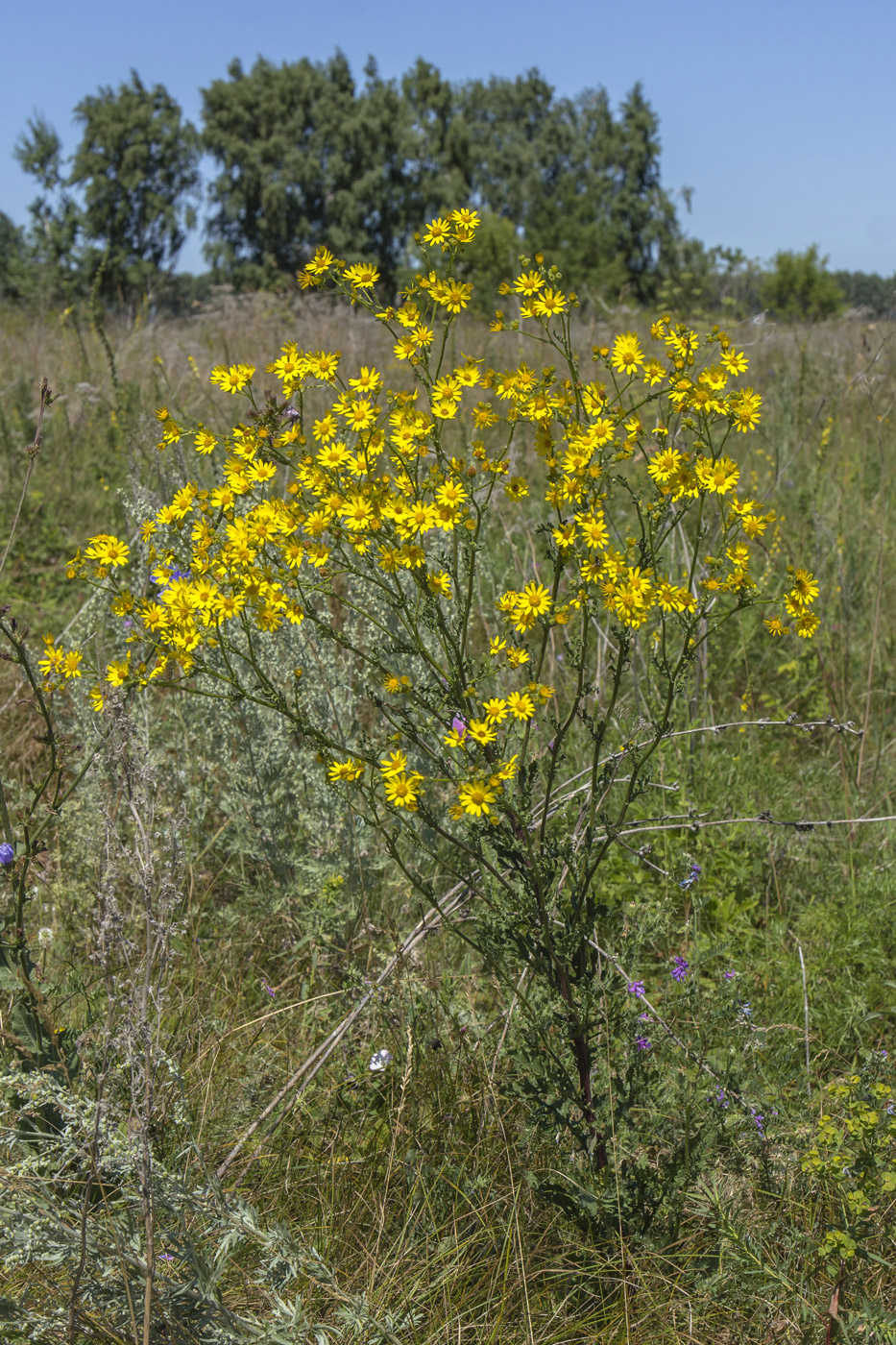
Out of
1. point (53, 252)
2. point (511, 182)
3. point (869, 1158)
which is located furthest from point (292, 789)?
point (511, 182)

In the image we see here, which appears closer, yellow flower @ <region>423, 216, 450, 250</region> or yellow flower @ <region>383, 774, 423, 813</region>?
yellow flower @ <region>383, 774, 423, 813</region>

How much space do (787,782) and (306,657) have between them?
5.25 feet

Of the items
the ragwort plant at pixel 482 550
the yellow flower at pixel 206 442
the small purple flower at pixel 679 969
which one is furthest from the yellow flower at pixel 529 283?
the small purple flower at pixel 679 969

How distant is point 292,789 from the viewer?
9.35ft

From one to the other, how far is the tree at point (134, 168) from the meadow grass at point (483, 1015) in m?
50.8

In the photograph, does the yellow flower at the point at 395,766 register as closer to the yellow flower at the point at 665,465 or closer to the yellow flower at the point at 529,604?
the yellow flower at the point at 529,604

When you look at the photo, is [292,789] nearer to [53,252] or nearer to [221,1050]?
[221,1050]

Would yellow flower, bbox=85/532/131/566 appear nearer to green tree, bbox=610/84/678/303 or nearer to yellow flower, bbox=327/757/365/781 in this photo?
yellow flower, bbox=327/757/365/781

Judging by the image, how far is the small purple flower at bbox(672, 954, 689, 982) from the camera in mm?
1943

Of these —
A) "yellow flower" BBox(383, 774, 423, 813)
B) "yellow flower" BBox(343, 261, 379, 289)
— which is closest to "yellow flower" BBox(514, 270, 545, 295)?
"yellow flower" BBox(343, 261, 379, 289)

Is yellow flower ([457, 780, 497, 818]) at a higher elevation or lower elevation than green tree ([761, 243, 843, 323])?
lower

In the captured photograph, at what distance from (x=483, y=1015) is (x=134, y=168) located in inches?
2180

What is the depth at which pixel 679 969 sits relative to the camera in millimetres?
1979

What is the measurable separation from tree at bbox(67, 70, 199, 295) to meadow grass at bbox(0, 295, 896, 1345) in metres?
50.8
